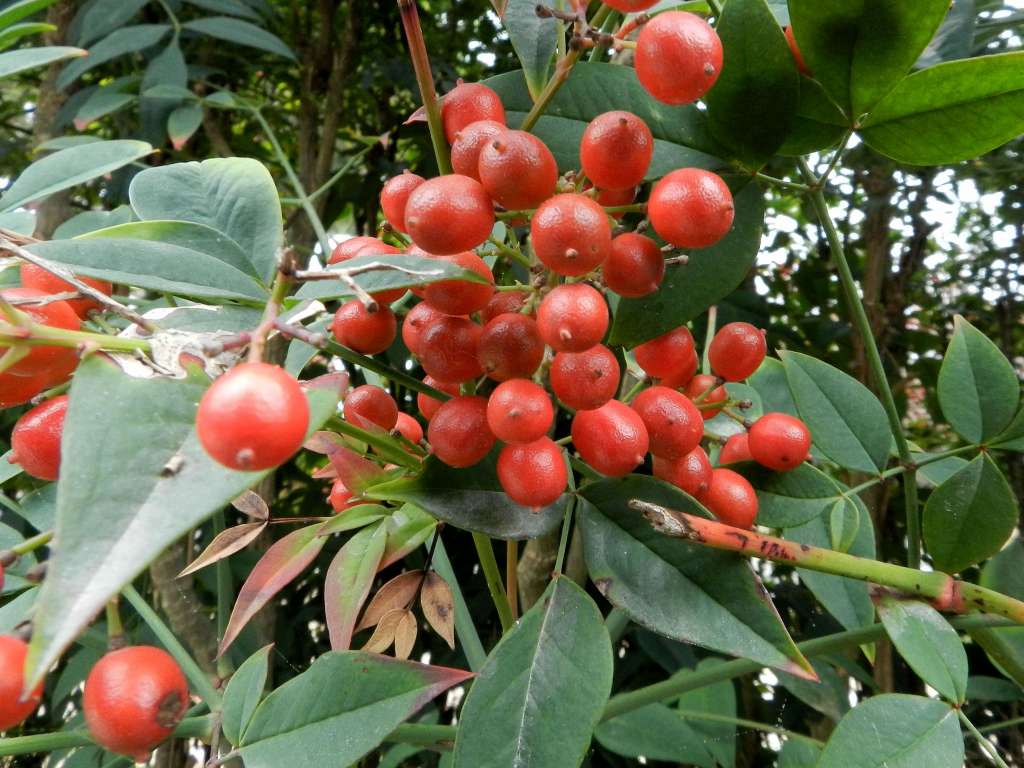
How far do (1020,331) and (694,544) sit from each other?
1292 millimetres

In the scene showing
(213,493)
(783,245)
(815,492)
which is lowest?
(783,245)

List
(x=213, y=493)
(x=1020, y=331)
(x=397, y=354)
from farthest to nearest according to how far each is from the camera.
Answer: (x=1020, y=331) → (x=397, y=354) → (x=213, y=493)

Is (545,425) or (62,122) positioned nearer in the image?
(545,425)

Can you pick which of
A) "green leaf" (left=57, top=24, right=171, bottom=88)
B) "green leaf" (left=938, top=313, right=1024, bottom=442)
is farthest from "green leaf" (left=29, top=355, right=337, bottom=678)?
"green leaf" (left=57, top=24, right=171, bottom=88)

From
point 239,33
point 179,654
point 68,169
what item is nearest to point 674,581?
point 179,654

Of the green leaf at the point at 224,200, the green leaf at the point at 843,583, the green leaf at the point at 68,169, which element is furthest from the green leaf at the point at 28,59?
the green leaf at the point at 843,583

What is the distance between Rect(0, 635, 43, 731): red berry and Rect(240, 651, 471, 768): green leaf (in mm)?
132

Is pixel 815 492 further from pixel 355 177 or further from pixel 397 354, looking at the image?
pixel 355 177

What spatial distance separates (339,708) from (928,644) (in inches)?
13.7

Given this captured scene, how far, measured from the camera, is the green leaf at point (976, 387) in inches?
24.0

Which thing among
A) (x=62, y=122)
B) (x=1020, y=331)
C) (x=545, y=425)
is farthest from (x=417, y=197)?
(x=1020, y=331)

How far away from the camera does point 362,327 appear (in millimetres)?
470

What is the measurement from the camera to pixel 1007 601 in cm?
45

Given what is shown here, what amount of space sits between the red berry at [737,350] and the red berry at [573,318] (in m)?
0.19
